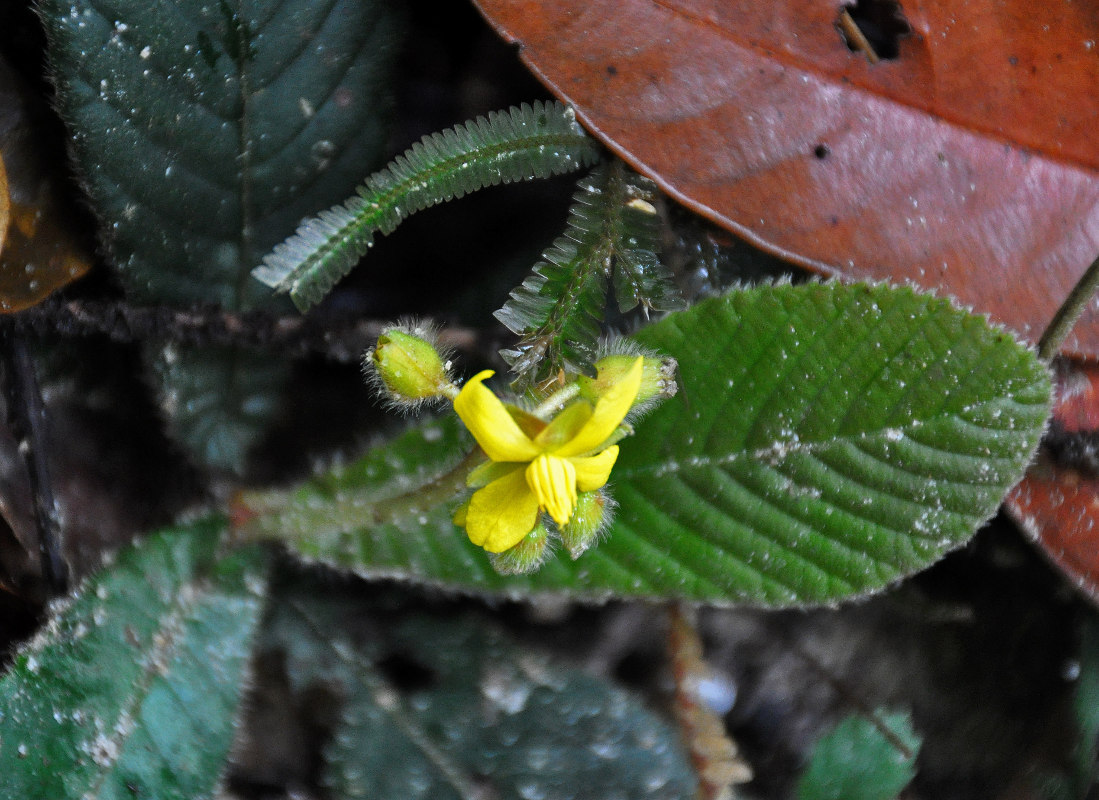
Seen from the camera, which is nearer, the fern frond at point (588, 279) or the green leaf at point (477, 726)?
the fern frond at point (588, 279)

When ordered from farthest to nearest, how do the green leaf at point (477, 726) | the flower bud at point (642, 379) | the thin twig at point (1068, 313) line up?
the green leaf at point (477, 726) < the thin twig at point (1068, 313) < the flower bud at point (642, 379)

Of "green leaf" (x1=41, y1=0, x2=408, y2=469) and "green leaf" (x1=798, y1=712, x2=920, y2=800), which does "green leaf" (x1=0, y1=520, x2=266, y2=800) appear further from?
"green leaf" (x1=798, y1=712, x2=920, y2=800)

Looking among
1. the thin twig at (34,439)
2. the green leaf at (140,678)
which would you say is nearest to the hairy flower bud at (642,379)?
the green leaf at (140,678)

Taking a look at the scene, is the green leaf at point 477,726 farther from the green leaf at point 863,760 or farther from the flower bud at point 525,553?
the flower bud at point 525,553

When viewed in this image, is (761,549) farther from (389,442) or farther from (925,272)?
(389,442)

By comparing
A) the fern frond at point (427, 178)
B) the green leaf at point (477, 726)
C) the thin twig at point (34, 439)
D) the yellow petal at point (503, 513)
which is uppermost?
the fern frond at point (427, 178)
